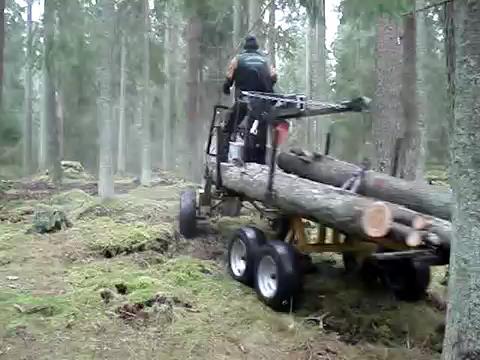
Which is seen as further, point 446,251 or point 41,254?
point 41,254

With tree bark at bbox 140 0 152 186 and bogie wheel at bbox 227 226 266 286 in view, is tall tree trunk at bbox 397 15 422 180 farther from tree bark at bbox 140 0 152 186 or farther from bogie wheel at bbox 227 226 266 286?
tree bark at bbox 140 0 152 186

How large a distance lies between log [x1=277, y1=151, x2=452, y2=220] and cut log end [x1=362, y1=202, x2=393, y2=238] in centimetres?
94

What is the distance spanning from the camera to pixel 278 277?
611 centimetres

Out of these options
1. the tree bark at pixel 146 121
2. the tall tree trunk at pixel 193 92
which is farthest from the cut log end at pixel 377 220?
the tree bark at pixel 146 121

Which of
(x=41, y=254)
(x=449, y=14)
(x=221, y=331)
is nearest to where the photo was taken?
(x=449, y=14)

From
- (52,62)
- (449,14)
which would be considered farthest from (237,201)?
(52,62)

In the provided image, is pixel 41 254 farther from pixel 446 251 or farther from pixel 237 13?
pixel 237 13

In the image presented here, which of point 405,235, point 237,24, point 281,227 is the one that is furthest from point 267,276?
point 237,24

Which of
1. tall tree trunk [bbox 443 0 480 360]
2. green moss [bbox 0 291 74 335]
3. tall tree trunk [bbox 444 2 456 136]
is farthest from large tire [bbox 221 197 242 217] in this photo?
tall tree trunk [bbox 443 0 480 360]

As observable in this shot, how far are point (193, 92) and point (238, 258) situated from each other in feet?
39.2

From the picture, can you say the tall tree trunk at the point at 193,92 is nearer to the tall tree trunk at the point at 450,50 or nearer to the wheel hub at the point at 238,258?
the wheel hub at the point at 238,258

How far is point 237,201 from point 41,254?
9.53 feet

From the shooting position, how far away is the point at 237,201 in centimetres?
899

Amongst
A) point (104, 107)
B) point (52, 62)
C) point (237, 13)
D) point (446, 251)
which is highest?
point (237, 13)
